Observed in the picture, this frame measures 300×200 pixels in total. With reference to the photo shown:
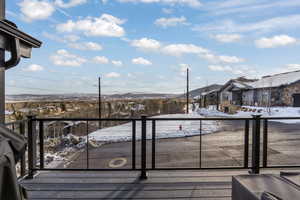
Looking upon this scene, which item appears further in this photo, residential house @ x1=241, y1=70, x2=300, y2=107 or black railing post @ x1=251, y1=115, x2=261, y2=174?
residential house @ x1=241, y1=70, x2=300, y2=107

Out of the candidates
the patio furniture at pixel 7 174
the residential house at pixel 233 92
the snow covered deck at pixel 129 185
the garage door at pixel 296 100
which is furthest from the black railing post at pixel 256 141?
the residential house at pixel 233 92

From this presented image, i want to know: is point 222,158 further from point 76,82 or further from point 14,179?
point 76,82

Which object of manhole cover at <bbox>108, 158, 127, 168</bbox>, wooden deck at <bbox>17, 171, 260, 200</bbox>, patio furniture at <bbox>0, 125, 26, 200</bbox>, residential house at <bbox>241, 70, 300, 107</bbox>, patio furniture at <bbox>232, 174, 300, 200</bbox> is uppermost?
residential house at <bbox>241, 70, 300, 107</bbox>

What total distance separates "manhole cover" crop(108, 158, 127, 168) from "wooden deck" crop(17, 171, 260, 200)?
7.56 feet

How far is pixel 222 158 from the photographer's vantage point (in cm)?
623

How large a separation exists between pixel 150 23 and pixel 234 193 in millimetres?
8508

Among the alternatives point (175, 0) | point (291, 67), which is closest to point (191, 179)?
point (175, 0)

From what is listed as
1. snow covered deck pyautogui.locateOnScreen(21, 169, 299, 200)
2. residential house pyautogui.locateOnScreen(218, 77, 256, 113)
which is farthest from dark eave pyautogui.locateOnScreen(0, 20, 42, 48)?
residential house pyautogui.locateOnScreen(218, 77, 256, 113)

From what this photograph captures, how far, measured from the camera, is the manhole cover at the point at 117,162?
570 centimetres

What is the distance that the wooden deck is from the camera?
2709 millimetres

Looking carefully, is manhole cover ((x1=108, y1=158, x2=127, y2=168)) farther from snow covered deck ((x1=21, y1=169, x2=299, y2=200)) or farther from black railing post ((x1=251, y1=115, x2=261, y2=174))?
black railing post ((x1=251, y1=115, x2=261, y2=174))

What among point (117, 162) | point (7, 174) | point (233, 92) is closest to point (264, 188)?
point (7, 174)

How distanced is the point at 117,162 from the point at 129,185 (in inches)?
123

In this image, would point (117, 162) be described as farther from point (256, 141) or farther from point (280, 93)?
point (280, 93)
